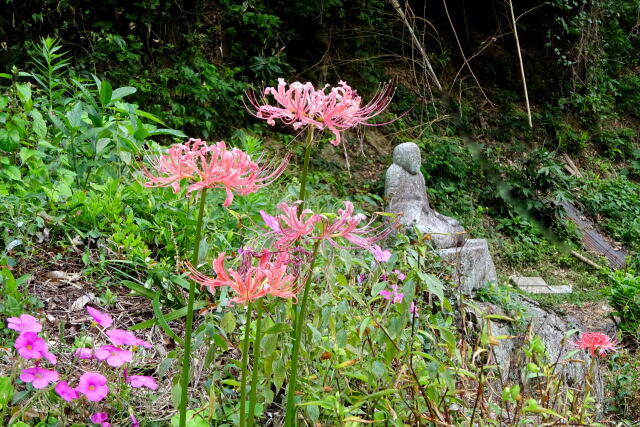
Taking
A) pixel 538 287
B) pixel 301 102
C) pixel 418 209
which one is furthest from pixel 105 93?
pixel 538 287

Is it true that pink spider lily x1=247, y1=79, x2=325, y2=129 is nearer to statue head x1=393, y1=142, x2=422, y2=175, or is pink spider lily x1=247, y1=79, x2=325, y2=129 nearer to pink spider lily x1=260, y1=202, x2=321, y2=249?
pink spider lily x1=260, y1=202, x2=321, y2=249

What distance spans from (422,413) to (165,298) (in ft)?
3.39

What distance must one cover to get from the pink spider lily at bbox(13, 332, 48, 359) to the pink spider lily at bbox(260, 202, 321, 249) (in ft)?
2.11

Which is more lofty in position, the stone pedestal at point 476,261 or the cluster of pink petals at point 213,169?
the cluster of pink petals at point 213,169

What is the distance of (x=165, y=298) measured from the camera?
2.38m

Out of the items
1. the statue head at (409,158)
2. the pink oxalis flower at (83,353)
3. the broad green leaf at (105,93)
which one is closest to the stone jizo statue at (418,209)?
the statue head at (409,158)

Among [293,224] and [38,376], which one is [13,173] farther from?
[293,224]

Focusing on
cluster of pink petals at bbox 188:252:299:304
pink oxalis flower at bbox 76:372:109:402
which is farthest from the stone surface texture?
cluster of pink petals at bbox 188:252:299:304

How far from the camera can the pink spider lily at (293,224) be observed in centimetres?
116

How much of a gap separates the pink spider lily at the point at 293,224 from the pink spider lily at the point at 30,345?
2.11 feet

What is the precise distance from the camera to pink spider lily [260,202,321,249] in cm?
116

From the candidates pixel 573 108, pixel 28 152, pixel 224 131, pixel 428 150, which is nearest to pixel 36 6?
pixel 224 131

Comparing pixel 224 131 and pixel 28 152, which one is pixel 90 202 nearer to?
pixel 28 152

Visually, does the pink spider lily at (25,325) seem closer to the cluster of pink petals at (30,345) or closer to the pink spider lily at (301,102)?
the cluster of pink petals at (30,345)
